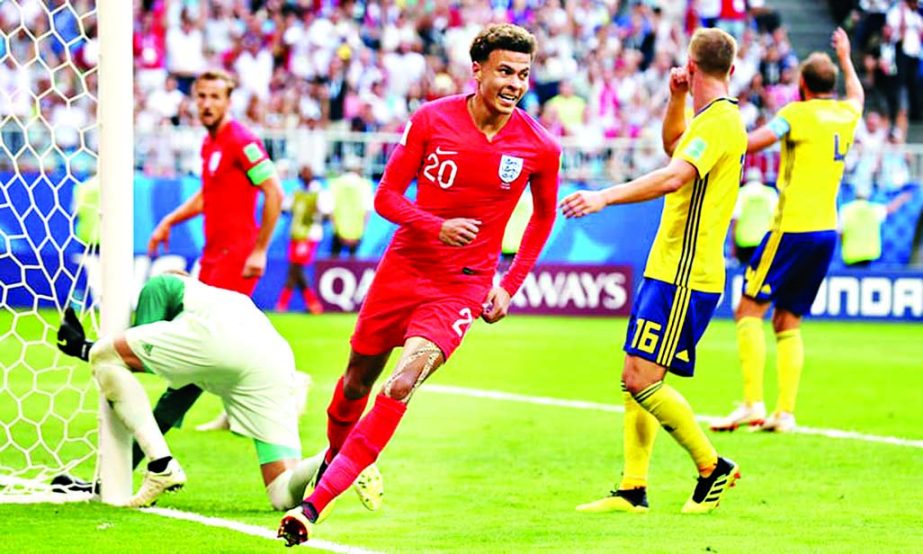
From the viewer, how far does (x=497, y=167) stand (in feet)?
23.5

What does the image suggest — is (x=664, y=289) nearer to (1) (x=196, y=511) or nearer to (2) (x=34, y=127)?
(1) (x=196, y=511)

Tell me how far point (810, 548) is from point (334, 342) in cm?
1073

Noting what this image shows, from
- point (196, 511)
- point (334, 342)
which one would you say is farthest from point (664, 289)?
point (334, 342)

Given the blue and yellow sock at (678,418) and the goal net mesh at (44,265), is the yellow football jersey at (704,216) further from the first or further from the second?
the goal net mesh at (44,265)

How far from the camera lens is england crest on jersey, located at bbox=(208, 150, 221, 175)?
10.1 meters

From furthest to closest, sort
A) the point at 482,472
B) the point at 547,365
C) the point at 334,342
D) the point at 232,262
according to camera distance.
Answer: the point at 334,342, the point at 547,365, the point at 232,262, the point at 482,472

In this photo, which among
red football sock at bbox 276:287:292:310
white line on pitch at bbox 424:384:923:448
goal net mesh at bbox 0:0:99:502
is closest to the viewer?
goal net mesh at bbox 0:0:99:502

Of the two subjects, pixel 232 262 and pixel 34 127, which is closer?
pixel 232 262

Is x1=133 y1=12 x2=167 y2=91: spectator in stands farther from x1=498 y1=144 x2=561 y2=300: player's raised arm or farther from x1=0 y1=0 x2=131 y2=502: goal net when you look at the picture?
x1=498 y1=144 x2=561 y2=300: player's raised arm

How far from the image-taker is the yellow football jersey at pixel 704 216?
304 inches

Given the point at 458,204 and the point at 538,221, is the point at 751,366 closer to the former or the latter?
the point at 538,221

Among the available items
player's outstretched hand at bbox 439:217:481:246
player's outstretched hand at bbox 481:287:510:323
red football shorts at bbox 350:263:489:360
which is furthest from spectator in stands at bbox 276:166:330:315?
Answer: player's outstretched hand at bbox 439:217:481:246

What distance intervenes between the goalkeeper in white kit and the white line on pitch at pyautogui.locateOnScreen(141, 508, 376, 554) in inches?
4.4

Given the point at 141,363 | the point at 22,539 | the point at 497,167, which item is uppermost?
the point at 497,167
